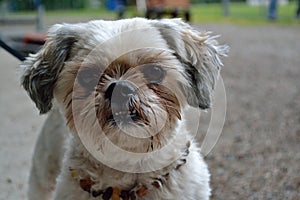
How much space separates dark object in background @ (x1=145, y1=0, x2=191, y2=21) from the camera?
61.7 feet

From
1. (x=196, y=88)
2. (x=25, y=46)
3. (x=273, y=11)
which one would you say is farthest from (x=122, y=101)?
(x=273, y=11)

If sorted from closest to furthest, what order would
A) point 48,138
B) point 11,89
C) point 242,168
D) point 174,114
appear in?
1. point 174,114
2. point 48,138
3. point 242,168
4. point 11,89

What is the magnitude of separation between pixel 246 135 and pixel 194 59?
3.10 meters

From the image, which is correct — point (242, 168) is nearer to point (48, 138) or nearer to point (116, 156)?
point (48, 138)

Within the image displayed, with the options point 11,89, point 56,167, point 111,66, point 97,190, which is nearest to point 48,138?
point 56,167

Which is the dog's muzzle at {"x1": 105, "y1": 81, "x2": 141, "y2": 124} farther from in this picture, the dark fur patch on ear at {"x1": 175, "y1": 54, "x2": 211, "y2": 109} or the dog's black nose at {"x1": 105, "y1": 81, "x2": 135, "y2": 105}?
the dark fur patch on ear at {"x1": 175, "y1": 54, "x2": 211, "y2": 109}

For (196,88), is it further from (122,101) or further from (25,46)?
(25,46)

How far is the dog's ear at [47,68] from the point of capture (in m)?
2.84

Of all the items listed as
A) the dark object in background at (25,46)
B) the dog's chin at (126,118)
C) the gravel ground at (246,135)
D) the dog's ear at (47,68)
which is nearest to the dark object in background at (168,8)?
the gravel ground at (246,135)

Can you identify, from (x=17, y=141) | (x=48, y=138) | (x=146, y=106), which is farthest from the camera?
(x=17, y=141)

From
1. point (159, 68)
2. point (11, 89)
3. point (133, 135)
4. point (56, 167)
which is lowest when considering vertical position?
point (11, 89)

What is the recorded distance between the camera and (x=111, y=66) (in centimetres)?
260

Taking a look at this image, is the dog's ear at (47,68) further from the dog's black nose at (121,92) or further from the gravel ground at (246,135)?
the gravel ground at (246,135)

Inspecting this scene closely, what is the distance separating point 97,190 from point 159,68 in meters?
0.69
